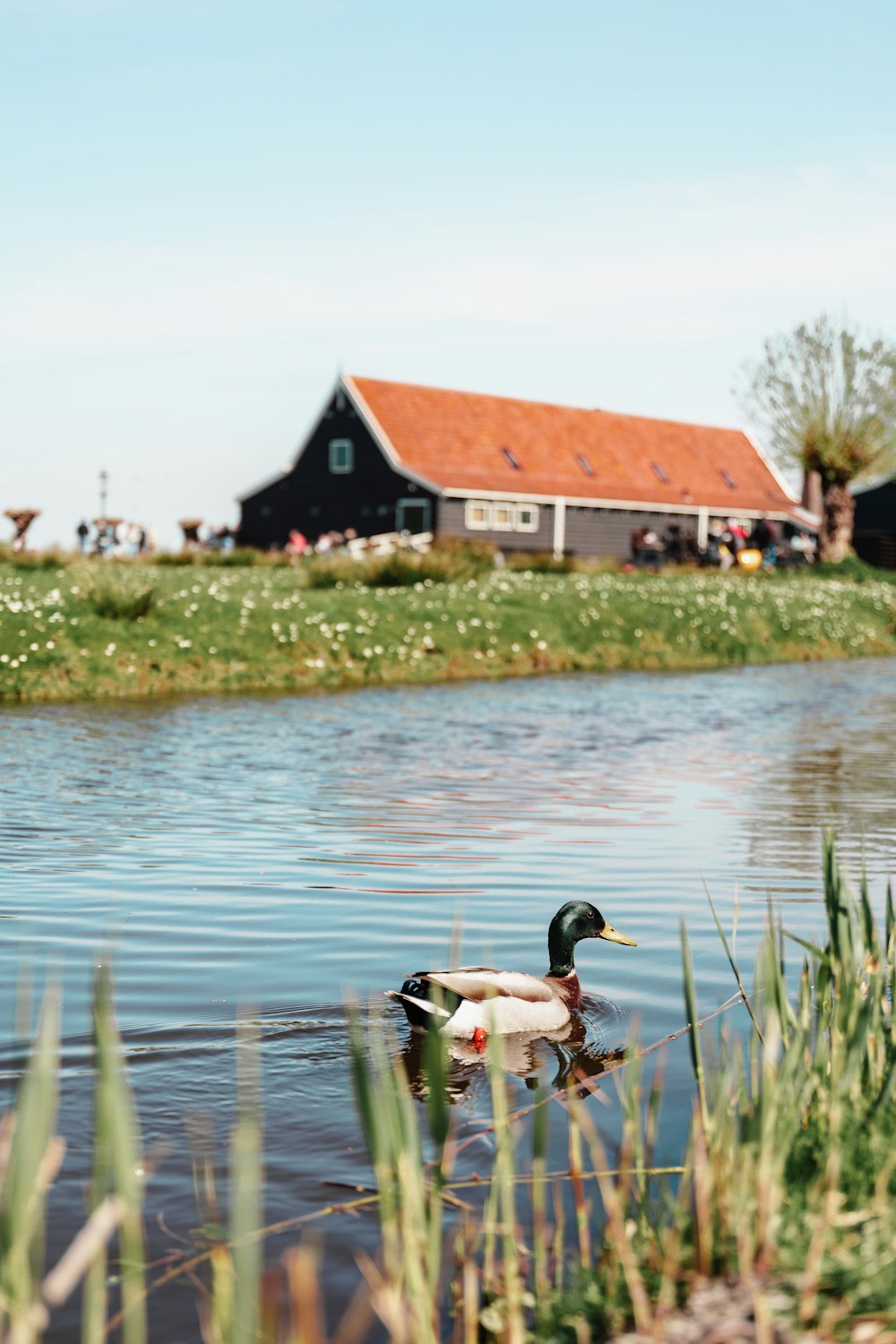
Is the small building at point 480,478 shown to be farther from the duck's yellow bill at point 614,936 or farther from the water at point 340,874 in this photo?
the duck's yellow bill at point 614,936

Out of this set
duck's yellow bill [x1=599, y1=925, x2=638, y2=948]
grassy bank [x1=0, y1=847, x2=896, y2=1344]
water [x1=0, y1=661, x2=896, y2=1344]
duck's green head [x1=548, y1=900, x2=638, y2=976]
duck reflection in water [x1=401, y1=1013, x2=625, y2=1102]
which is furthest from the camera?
duck's yellow bill [x1=599, y1=925, x2=638, y2=948]

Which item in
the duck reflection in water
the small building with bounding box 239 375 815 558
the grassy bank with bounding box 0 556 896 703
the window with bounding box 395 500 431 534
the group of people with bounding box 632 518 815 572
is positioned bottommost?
the duck reflection in water

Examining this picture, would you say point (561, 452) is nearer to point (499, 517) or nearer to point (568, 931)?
point (499, 517)

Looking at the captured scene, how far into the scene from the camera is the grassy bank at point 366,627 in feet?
69.9

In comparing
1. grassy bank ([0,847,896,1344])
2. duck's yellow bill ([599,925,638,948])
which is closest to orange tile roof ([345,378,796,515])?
duck's yellow bill ([599,925,638,948])

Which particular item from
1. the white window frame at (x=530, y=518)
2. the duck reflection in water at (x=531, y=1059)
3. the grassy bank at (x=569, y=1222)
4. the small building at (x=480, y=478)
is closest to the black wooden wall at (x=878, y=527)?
the small building at (x=480, y=478)

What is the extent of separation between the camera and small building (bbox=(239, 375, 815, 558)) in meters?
55.5

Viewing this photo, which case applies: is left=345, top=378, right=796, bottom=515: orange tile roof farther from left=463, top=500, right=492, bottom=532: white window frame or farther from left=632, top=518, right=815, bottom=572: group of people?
left=632, top=518, right=815, bottom=572: group of people

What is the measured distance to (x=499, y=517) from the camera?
5612 cm

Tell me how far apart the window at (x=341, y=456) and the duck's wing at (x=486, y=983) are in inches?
2033

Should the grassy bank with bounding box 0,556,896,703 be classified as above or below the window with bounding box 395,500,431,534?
below

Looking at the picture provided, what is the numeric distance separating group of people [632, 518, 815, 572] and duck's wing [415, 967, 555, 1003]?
42988mm

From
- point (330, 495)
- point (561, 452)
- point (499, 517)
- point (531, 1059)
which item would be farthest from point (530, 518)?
point (531, 1059)

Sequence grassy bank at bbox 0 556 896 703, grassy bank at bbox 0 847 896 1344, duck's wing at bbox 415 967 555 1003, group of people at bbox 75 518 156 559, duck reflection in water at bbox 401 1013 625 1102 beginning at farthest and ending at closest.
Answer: group of people at bbox 75 518 156 559 → grassy bank at bbox 0 556 896 703 → duck reflection in water at bbox 401 1013 625 1102 → duck's wing at bbox 415 967 555 1003 → grassy bank at bbox 0 847 896 1344
